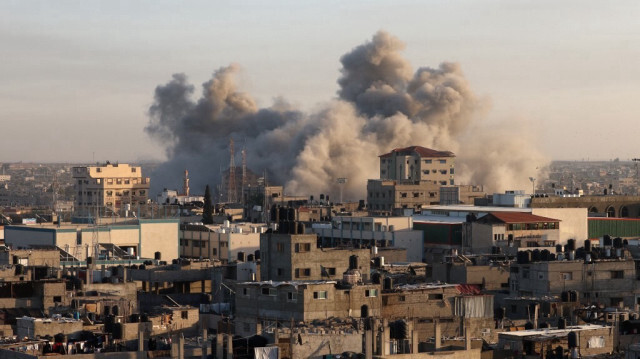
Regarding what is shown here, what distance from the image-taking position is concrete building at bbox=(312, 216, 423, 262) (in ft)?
248

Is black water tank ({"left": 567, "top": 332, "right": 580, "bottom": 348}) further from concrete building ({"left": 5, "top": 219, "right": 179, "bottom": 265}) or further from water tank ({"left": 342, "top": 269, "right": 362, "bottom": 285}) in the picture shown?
concrete building ({"left": 5, "top": 219, "right": 179, "bottom": 265})

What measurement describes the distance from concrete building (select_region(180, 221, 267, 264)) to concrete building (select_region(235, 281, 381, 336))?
84.7 ft

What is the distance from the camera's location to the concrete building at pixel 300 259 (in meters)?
44.4

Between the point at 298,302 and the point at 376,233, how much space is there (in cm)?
3635

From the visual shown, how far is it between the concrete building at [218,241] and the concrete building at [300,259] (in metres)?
22.0

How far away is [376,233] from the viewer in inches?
3017

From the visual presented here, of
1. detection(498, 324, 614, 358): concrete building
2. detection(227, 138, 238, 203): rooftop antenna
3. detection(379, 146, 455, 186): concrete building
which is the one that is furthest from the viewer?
detection(227, 138, 238, 203): rooftop antenna

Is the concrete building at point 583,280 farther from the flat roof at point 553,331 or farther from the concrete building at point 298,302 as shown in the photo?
the flat roof at point 553,331

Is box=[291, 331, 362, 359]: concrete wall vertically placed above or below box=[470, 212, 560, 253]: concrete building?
below

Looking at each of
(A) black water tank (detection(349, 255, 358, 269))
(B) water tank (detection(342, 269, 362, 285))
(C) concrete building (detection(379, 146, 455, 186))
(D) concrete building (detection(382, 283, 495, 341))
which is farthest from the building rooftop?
(B) water tank (detection(342, 269, 362, 285))

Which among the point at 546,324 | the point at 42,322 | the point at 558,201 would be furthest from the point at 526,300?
the point at 558,201

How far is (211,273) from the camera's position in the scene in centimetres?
5234

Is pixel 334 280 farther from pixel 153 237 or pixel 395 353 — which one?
pixel 153 237

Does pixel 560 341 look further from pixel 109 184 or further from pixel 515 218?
pixel 109 184
